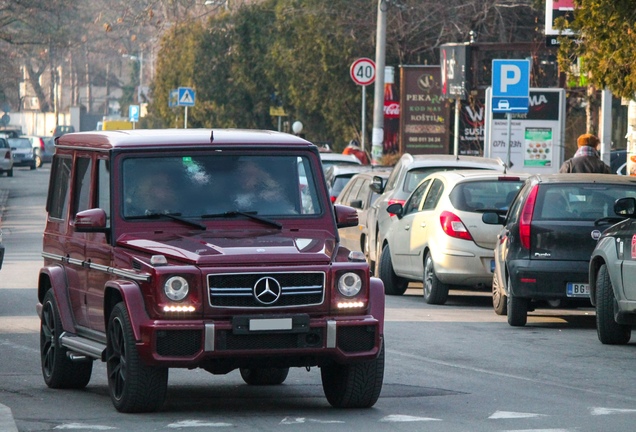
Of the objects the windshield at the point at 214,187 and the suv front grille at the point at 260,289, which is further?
the windshield at the point at 214,187

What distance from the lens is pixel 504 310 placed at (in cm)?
1675

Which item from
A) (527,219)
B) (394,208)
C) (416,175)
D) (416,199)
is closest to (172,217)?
(527,219)

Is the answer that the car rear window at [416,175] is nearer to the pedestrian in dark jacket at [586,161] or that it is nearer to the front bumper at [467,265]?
the pedestrian in dark jacket at [586,161]

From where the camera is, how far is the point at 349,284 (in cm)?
926

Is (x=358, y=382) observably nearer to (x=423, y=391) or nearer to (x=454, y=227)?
(x=423, y=391)

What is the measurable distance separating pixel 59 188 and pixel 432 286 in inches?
286

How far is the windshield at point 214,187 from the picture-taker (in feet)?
33.0

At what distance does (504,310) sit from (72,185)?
699 cm

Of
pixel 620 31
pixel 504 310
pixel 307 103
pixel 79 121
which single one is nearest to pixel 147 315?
pixel 504 310

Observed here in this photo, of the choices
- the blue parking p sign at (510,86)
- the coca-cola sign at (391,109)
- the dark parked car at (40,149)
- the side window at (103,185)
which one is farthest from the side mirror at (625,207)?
the dark parked car at (40,149)

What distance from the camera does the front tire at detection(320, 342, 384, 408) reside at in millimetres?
9500

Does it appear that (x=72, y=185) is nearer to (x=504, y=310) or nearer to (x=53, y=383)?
(x=53, y=383)

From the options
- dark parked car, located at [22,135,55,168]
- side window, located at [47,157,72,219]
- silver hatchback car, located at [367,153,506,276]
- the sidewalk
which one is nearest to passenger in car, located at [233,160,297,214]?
side window, located at [47,157,72,219]

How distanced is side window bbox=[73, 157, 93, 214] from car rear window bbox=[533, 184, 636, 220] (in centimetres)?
549
